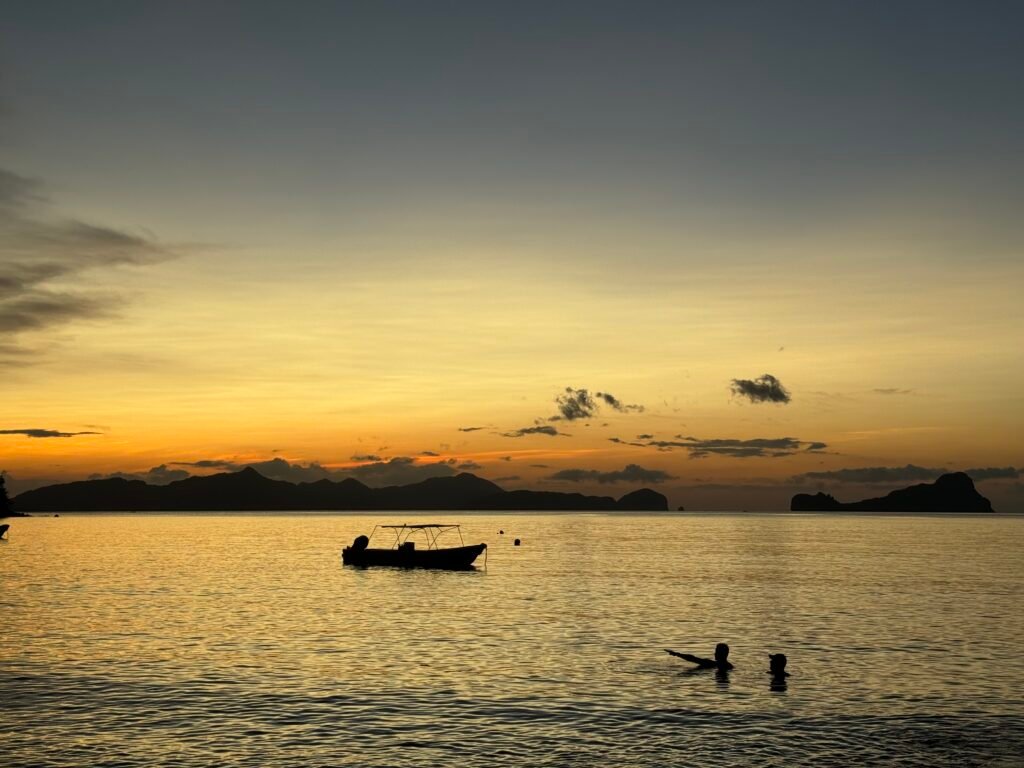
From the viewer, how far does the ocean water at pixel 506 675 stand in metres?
32.3

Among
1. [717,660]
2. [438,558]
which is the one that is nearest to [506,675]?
[717,660]

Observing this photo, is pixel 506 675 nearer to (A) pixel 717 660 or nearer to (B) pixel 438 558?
(A) pixel 717 660

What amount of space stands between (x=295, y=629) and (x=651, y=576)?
2261 inches

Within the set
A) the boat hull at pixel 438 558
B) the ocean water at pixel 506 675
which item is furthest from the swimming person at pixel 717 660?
the boat hull at pixel 438 558

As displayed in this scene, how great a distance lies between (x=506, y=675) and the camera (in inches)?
1789

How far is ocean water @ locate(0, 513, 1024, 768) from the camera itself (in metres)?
32.3

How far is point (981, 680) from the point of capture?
146ft

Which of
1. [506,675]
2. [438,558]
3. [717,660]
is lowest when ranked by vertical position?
[506,675]

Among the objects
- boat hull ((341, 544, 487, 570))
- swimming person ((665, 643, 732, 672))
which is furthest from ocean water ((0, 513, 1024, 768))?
boat hull ((341, 544, 487, 570))

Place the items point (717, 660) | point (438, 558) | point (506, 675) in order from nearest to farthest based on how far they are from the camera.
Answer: point (506, 675)
point (717, 660)
point (438, 558)

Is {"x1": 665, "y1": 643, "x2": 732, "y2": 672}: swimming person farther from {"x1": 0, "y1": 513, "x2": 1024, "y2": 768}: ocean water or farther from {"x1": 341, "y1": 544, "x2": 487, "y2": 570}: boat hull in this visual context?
{"x1": 341, "y1": 544, "x2": 487, "y2": 570}: boat hull

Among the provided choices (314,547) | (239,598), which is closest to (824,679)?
(239,598)

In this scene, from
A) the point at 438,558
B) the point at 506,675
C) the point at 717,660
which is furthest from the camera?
the point at 438,558

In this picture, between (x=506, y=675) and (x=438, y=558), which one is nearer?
(x=506, y=675)
